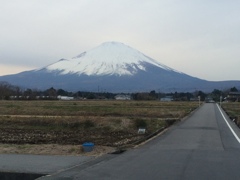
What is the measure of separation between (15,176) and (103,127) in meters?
17.6

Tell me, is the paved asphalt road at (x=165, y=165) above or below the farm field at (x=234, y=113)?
above

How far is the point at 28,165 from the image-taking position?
988cm

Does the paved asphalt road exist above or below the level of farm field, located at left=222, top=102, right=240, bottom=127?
above

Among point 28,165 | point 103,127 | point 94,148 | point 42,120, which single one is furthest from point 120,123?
point 28,165

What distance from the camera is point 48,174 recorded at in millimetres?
8695

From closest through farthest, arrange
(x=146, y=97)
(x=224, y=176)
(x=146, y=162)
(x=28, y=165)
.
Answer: (x=224, y=176) < (x=28, y=165) < (x=146, y=162) < (x=146, y=97)

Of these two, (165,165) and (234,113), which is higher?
(165,165)

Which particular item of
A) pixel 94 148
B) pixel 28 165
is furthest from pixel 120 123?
pixel 28 165

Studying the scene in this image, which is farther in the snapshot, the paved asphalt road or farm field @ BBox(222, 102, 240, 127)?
farm field @ BBox(222, 102, 240, 127)

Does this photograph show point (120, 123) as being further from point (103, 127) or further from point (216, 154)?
point (216, 154)

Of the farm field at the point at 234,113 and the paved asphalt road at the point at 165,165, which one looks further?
the farm field at the point at 234,113

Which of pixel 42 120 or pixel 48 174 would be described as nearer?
pixel 48 174

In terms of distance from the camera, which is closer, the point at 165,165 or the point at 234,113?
the point at 165,165

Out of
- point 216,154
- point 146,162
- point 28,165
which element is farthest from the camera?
point 216,154
